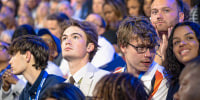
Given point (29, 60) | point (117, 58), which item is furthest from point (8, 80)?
point (117, 58)

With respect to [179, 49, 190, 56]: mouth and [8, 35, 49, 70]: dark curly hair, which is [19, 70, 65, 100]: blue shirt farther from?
[179, 49, 190, 56]: mouth

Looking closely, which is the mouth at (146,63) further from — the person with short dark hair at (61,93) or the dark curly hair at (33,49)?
the dark curly hair at (33,49)

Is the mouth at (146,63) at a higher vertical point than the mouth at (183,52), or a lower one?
lower

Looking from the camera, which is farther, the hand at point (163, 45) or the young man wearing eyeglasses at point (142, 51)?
the hand at point (163, 45)

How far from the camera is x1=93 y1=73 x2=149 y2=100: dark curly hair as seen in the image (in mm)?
2346

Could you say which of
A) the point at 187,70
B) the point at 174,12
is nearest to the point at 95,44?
the point at 174,12

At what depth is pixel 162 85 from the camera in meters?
3.30

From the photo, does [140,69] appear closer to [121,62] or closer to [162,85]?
[162,85]

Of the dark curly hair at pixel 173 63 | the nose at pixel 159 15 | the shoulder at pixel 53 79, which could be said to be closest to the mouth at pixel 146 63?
the dark curly hair at pixel 173 63

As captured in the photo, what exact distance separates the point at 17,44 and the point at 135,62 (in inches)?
65.6

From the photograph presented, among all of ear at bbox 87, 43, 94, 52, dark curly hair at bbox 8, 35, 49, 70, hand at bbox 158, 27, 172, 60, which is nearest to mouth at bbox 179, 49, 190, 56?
hand at bbox 158, 27, 172, 60

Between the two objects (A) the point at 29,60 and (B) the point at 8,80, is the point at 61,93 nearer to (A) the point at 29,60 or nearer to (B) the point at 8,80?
(A) the point at 29,60

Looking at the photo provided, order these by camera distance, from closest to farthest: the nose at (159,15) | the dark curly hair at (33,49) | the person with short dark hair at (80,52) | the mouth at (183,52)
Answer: the mouth at (183,52) < the person with short dark hair at (80,52) < the nose at (159,15) < the dark curly hair at (33,49)

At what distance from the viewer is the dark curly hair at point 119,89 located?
235cm
